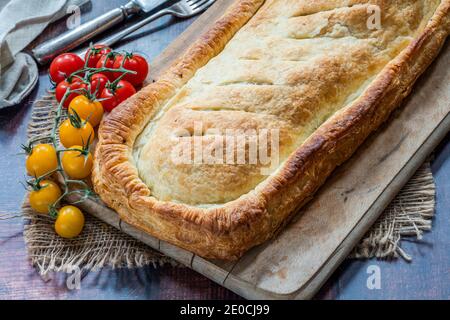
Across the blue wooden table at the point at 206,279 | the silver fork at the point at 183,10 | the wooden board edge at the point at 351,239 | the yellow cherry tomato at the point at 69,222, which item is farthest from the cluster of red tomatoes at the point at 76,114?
the wooden board edge at the point at 351,239

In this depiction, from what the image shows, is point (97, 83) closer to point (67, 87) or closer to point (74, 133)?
point (67, 87)

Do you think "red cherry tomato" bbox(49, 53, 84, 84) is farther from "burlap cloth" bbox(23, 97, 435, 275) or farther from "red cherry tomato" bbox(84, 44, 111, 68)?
"burlap cloth" bbox(23, 97, 435, 275)

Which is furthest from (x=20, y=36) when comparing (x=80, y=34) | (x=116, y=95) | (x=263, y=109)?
(x=263, y=109)

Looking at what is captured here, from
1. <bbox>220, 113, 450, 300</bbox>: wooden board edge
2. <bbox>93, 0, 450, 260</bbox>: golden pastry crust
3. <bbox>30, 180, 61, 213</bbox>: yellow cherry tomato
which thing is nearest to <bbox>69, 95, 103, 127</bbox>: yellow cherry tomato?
<bbox>93, 0, 450, 260</bbox>: golden pastry crust

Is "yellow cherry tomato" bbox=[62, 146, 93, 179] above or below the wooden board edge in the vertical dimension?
above

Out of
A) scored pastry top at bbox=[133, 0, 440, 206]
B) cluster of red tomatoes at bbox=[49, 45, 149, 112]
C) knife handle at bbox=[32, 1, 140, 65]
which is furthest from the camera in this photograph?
knife handle at bbox=[32, 1, 140, 65]

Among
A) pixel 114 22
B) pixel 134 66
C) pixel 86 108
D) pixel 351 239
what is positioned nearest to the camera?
pixel 351 239

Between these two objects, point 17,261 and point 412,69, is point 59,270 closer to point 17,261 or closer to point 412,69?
point 17,261
